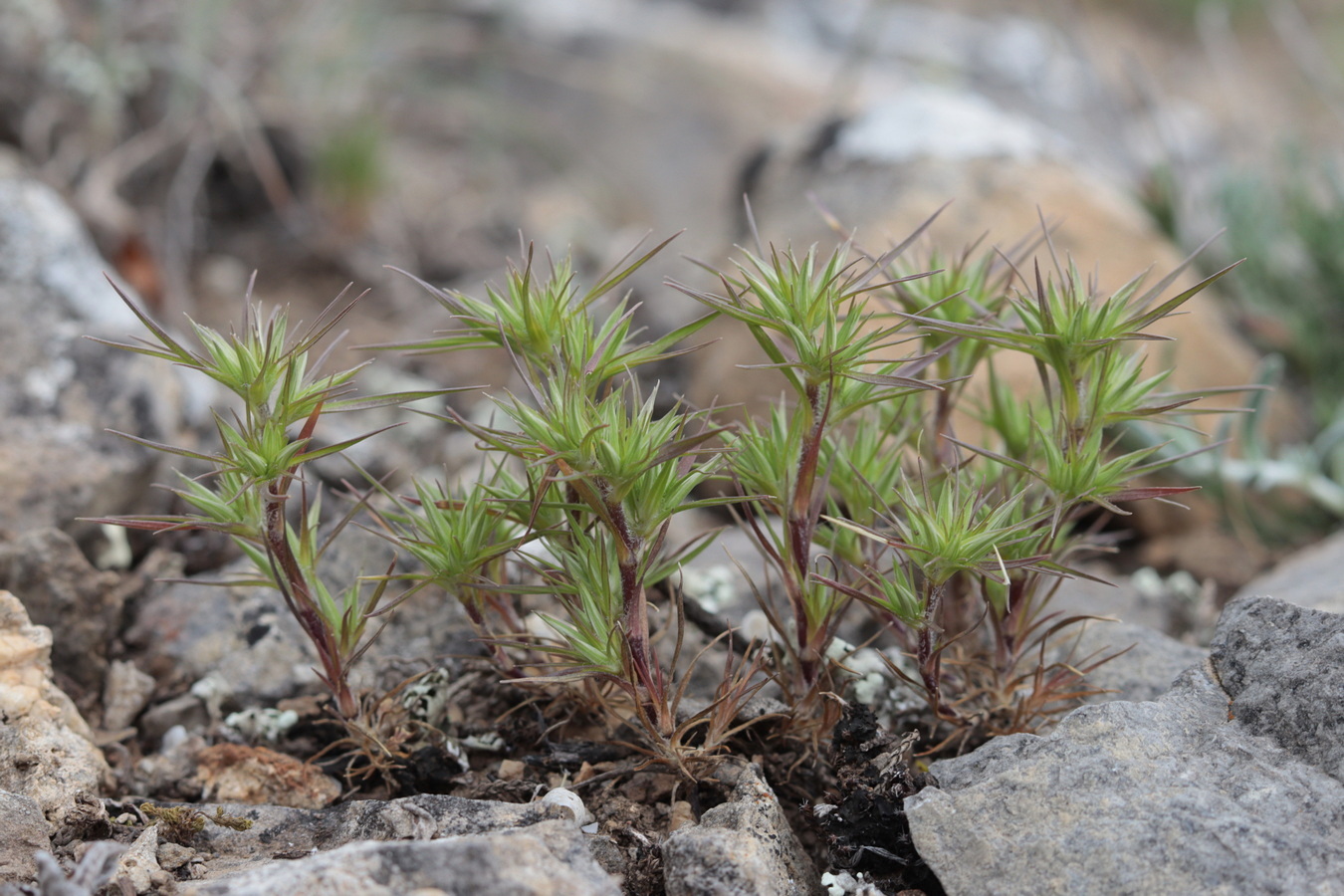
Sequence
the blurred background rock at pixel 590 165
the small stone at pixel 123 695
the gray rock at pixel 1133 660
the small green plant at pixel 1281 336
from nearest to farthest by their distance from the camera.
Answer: the gray rock at pixel 1133 660, the small stone at pixel 123 695, the small green plant at pixel 1281 336, the blurred background rock at pixel 590 165

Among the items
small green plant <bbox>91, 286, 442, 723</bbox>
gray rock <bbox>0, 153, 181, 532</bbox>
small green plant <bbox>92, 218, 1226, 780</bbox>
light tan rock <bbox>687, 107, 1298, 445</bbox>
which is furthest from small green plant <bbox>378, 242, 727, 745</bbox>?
light tan rock <bbox>687, 107, 1298, 445</bbox>

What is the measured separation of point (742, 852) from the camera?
1.49 metres

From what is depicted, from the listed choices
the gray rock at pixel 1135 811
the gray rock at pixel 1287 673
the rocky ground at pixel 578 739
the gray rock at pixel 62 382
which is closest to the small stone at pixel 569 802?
the rocky ground at pixel 578 739

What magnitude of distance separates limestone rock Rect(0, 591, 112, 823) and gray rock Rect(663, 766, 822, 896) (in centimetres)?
105

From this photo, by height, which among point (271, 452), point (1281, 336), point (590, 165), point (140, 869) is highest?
point (590, 165)

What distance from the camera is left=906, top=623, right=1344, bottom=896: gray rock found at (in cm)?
141

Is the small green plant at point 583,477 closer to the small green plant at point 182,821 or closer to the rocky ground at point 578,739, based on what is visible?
the rocky ground at point 578,739

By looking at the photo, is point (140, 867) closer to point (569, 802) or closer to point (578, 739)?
point (569, 802)

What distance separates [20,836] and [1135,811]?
68.0 inches

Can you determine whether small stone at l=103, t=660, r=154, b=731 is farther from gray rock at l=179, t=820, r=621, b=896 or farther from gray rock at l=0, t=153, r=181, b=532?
gray rock at l=179, t=820, r=621, b=896

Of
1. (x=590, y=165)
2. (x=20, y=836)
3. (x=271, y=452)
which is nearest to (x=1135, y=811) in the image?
(x=271, y=452)

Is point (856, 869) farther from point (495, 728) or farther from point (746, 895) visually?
point (495, 728)

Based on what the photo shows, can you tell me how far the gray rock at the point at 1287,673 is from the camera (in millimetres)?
1568

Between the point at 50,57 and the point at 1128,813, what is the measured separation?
5.10m
